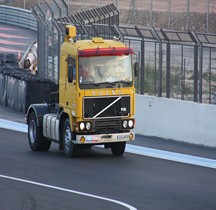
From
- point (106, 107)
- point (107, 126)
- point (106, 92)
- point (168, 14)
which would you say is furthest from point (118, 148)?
point (168, 14)

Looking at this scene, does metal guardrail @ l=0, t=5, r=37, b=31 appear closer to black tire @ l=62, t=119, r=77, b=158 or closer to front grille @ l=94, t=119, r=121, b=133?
black tire @ l=62, t=119, r=77, b=158

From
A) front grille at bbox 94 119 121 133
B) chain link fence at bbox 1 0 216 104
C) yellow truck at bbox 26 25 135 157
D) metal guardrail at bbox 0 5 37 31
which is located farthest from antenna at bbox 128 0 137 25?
front grille at bbox 94 119 121 133

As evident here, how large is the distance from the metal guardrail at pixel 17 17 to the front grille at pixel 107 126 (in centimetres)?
3921

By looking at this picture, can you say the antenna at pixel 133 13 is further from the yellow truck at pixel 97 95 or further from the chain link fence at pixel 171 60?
the yellow truck at pixel 97 95

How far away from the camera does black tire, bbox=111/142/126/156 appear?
2345 centimetres

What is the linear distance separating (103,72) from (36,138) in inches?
102

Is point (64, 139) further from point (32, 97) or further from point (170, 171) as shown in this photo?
point (32, 97)

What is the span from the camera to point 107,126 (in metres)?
22.9

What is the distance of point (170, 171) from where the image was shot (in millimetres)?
21312

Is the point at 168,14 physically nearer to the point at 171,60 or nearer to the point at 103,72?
the point at 171,60

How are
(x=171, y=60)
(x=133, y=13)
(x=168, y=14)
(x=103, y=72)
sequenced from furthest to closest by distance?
1. (x=168, y=14)
2. (x=133, y=13)
3. (x=171, y=60)
4. (x=103, y=72)

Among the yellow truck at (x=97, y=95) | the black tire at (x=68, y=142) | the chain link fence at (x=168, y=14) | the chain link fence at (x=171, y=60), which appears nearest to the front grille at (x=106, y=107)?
the yellow truck at (x=97, y=95)

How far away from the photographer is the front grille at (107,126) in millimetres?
22844

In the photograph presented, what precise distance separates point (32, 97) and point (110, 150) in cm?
787
